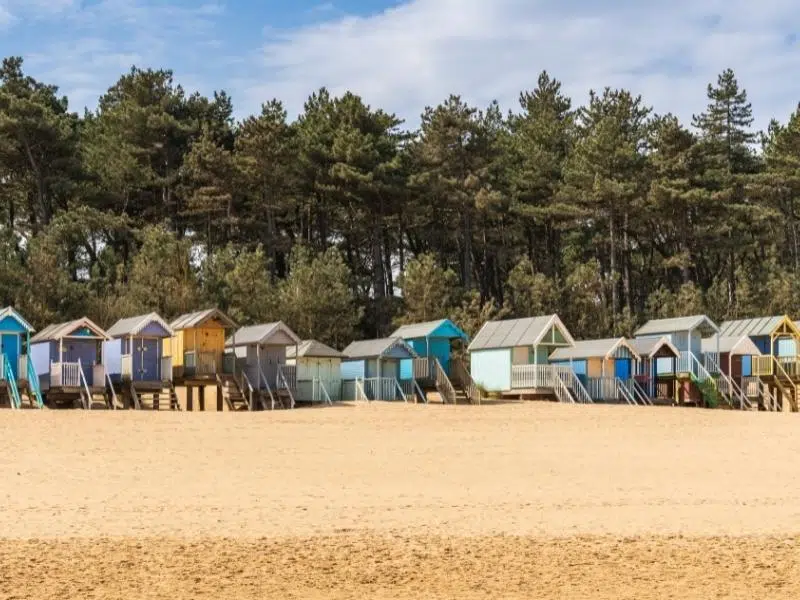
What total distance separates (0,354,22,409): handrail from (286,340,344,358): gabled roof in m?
11.8

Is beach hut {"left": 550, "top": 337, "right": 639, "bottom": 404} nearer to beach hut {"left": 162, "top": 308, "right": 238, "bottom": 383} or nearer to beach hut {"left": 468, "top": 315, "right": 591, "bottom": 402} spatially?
beach hut {"left": 468, "top": 315, "right": 591, "bottom": 402}

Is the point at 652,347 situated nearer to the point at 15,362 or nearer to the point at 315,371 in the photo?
the point at 315,371

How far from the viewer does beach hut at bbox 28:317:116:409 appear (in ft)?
148

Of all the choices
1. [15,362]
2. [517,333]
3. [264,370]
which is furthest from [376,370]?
[15,362]

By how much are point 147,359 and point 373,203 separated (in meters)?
28.5

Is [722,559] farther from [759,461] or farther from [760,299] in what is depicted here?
[760,299]

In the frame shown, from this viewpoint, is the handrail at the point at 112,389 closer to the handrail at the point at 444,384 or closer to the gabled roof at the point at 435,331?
the handrail at the point at 444,384

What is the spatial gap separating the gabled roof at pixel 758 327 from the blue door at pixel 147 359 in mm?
30829

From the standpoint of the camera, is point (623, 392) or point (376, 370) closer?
point (376, 370)

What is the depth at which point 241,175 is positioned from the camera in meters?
70.2

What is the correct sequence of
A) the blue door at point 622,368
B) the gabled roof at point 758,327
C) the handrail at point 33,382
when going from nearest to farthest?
the handrail at point 33,382, the blue door at point 622,368, the gabled roof at point 758,327

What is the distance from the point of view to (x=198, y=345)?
49906 millimetres

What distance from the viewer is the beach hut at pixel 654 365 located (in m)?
58.2

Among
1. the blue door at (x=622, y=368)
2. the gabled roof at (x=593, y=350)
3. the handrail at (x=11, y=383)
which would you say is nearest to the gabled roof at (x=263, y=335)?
the handrail at (x=11, y=383)
